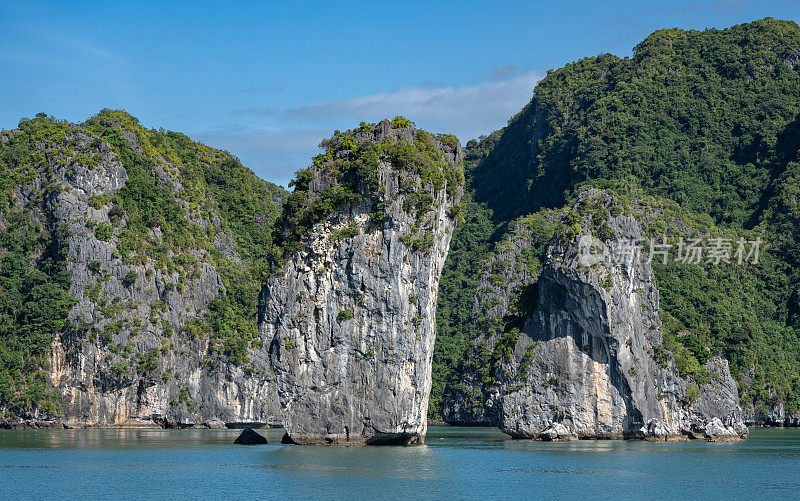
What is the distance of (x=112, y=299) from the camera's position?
3501 inches

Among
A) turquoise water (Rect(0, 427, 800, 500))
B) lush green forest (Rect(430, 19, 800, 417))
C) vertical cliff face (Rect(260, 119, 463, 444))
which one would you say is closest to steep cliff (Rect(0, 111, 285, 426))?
turquoise water (Rect(0, 427, 800, 500))

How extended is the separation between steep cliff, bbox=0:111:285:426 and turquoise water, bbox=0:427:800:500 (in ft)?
87.1

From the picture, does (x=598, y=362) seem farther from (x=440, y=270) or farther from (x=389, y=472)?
(x=389, y=472)

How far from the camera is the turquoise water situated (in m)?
35.8

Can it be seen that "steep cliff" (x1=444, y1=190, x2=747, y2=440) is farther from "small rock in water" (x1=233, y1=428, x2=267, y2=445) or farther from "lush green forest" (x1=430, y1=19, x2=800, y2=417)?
"lush green forest" (x1=430, y1=19, x2=800, y2=417)

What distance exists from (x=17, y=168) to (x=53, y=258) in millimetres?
10580

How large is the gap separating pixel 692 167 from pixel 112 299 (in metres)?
81.2

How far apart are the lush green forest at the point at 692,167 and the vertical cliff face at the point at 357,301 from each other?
50.4 metres

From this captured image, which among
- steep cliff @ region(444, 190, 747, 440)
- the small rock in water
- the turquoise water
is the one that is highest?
steep cliff @ region(444, 190, 747, 440)

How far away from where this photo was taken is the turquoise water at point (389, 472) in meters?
35.8

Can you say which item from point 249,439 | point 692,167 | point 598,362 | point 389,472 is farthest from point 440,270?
point 692,167

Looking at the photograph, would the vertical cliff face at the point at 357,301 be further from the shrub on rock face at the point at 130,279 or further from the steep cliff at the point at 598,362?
the shrub on rock face at the point at 130,279

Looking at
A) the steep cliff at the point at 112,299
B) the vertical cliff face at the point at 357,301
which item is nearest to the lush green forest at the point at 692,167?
the steep cliff at the point at 112,299

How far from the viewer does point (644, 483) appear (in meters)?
39.4
